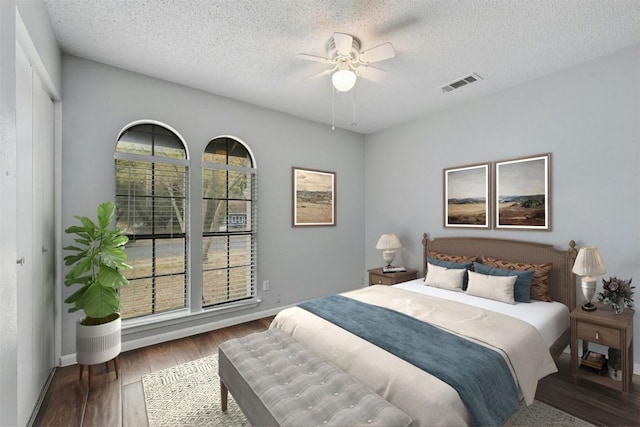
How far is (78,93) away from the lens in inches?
108

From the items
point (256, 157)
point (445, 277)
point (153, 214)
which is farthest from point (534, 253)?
point (153, 214)

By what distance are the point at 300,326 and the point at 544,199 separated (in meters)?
2.87

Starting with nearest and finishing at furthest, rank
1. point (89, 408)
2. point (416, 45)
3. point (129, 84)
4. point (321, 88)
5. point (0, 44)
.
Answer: point (0, 44)
point (89, 408)
point (416, 45)
point (129, 84)
point (321, 88)

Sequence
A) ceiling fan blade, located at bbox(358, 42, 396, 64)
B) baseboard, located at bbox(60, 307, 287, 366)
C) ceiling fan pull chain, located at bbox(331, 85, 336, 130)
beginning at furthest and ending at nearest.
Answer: ceiling fan pull chain, located at bbox(331, 85, 336, 130) → baseboard, located at bbox(60, 307, 287, 366) → ceiling fan blade, located at bbox(358, 42, 396, 64)

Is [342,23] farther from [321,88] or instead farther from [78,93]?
[78,93]

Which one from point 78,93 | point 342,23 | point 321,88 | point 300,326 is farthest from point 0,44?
point 321,88

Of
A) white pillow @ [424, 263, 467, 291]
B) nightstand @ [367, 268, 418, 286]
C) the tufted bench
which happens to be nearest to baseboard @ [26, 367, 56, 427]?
the tufted bench

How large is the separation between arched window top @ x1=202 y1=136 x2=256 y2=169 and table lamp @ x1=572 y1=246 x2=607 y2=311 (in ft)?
11.8

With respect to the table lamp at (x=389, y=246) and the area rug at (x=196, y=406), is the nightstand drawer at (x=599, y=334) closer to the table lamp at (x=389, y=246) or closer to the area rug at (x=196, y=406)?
the area rug at (x=196, y=406)

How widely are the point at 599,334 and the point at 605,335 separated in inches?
1.4

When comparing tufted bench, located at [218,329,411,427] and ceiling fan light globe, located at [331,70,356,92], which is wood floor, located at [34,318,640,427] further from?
ceiling fan light globe, located at [331,70,356,92]

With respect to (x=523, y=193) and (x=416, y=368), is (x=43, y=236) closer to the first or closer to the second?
(x=416, y=368)

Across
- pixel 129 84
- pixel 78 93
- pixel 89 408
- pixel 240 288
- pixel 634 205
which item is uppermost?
pixel 129 84

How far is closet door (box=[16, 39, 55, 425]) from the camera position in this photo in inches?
71.1
